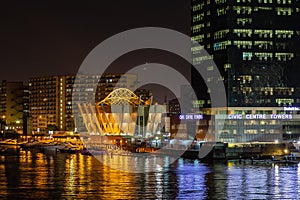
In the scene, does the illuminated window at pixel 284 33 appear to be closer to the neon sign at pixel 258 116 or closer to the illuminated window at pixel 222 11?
the illuminated window at pixel 222 11

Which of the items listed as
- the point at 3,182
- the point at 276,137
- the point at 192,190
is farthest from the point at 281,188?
the point at 276,137

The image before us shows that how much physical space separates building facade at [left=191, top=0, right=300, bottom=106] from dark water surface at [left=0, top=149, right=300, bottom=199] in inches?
1749

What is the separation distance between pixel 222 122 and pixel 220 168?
4298 cm

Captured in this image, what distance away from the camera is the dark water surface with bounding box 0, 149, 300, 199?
52.6 meters

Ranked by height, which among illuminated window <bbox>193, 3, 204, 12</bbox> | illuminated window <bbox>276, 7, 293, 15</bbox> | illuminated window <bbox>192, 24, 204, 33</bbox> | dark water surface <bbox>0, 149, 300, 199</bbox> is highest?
illuminated window <bbox>193, 3, 204, 12</bbox>

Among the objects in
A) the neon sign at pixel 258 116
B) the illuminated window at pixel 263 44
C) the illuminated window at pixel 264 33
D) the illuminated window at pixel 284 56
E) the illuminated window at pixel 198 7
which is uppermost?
the illuminated window at pixel 198 7

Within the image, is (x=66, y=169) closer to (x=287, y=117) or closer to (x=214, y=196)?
(x=214, y=196)

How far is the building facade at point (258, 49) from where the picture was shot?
122 metres

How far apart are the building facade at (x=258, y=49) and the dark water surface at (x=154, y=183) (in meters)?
44.4

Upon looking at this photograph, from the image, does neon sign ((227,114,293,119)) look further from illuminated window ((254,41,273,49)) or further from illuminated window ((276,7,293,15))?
illuminated window ((276,7,293,15))

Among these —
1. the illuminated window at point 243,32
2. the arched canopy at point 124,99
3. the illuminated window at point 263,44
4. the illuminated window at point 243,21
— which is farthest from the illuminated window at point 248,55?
the arched canopy at point 124,99

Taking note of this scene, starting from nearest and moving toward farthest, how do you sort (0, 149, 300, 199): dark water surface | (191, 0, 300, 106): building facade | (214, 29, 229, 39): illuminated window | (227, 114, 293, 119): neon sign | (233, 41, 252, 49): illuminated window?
(0, 149, 300, 199): dark water surface < (227, 114, 293, 119): neon sign < (191, 0, 300, 106): building facade < (233, 41, 252, 49): illuminated window < (214, 29, 229, 39): illuminated window

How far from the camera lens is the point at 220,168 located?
260 feet

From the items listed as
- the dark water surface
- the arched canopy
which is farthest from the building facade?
the dark water surface
